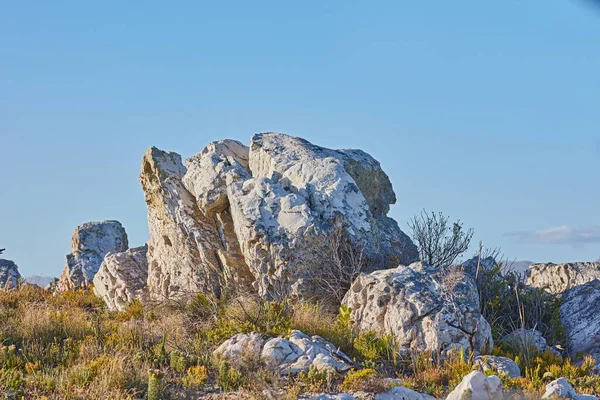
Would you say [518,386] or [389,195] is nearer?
[518,386]

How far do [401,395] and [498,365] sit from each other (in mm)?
2285

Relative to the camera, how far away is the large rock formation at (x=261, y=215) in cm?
1420

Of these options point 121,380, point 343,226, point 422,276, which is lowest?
point 121,380

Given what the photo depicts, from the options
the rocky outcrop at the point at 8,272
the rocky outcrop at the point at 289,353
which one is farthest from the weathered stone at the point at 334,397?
the rocky outcrop at the point at 8,272

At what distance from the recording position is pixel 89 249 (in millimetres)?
24109

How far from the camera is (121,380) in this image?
9508 millimetres

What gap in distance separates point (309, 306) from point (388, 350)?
2371mm

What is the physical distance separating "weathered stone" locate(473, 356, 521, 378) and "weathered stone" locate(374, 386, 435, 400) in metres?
1.58

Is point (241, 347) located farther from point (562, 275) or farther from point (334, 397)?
point (562, 275)

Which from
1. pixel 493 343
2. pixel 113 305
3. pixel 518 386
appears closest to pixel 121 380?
pixel 518 386

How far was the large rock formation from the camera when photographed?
559 inches

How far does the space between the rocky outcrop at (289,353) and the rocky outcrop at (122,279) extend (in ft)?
20.8

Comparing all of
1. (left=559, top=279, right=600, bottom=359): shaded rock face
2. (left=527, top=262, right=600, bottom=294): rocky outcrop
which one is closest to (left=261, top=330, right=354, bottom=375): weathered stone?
(left=559, top=279, right=600, bottom=359): shaded rock face

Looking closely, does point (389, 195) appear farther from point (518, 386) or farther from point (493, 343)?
point (518, 386)
